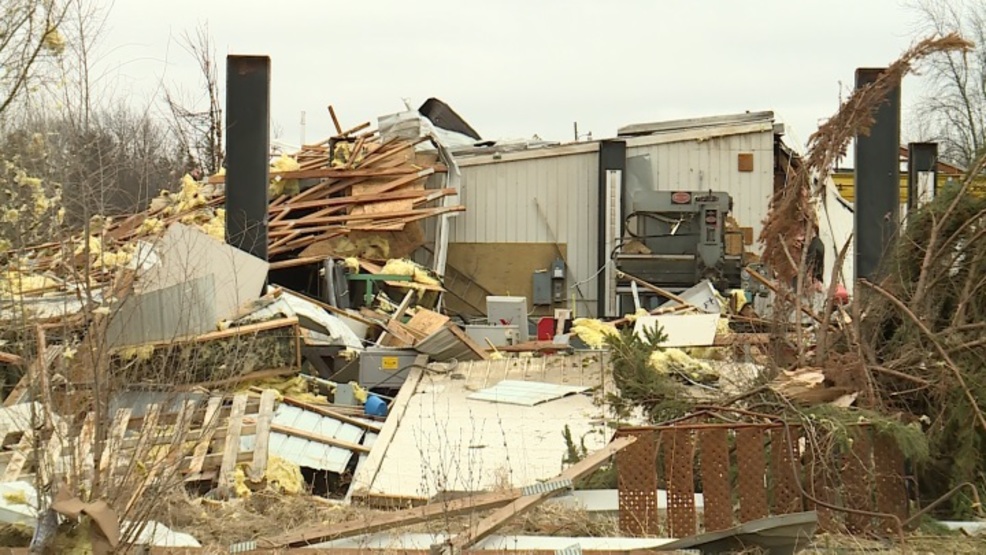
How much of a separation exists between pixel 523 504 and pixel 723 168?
15.0 metres

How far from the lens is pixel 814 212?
9.34m

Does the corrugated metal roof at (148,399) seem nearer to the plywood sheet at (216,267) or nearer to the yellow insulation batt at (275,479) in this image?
the yellow insulation batt at (275,479)

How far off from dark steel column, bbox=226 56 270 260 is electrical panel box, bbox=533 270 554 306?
687cm

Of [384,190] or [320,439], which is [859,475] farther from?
[384,190]

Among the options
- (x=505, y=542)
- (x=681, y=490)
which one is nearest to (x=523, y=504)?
(x=505, y=542)

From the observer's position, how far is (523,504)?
20.9 feet

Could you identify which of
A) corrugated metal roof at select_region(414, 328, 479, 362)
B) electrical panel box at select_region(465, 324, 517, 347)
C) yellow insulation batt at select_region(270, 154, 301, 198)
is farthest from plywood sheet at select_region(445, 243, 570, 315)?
corrugated metal roof at select_region(414, 328, 479, 362)

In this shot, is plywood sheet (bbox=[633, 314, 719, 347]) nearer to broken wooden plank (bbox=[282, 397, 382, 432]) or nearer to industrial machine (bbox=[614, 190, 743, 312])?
broken wooden plank (bbox=[282, 397, 382, 432])

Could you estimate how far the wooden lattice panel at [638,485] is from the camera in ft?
21.8

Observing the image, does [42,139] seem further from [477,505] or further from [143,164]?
[477,505]

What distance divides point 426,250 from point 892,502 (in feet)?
43.9

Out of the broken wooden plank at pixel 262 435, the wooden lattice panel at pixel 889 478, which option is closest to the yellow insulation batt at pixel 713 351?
the broken wooden plank at pixel 262 435

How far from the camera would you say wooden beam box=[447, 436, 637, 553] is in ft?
19.6

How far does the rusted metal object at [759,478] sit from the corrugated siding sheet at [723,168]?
1377cm
